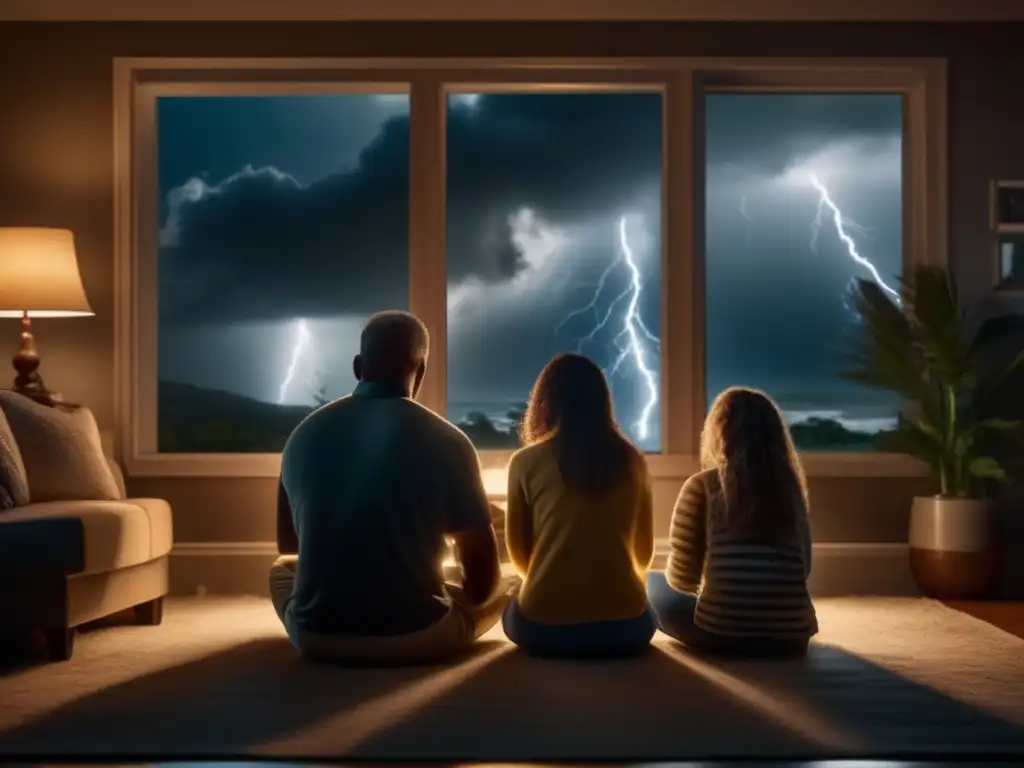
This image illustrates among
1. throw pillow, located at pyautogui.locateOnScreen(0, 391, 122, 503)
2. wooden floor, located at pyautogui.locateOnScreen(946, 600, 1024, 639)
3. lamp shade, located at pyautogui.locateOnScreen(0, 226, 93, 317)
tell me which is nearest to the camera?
throw pillow, located at pyautogui.locateOnScreen(0, 391, 122, 503)

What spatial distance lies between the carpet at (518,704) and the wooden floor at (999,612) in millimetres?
295

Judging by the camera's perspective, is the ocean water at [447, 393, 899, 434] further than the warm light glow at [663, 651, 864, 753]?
Yes

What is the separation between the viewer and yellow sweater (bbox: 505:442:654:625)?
10.1 ft

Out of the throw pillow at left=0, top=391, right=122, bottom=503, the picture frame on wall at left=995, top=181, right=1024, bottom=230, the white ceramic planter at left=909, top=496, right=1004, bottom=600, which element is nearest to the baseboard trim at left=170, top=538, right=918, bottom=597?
the white ceramic planter at left=909, top=496, right=1004, bottom=600

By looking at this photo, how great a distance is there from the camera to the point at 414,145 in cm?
480

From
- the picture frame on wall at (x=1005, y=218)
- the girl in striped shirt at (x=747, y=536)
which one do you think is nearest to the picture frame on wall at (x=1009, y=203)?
the picture frame on wall at (x=1005, y=218)

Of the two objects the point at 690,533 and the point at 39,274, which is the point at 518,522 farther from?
the point at 39,274

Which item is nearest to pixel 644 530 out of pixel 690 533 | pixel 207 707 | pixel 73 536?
pixel 690 533

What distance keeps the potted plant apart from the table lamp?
2.84 meters

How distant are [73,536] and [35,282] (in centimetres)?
136

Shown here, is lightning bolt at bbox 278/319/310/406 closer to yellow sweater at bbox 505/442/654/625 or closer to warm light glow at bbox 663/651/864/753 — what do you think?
yellow sweater at bbox 505/442/654/625

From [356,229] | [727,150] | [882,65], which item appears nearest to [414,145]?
[356,229]

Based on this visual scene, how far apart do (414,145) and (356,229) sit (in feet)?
1.68

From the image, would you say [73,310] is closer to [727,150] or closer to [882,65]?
[727,150]
